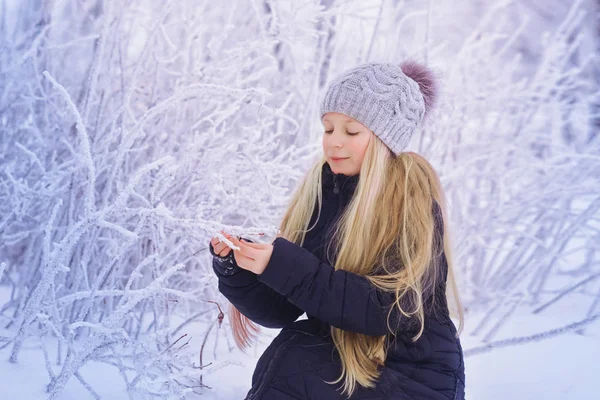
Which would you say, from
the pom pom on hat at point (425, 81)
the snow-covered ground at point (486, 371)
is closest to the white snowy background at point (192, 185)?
the snow-covered ground at point (486, 371)

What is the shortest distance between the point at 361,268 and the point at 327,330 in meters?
0.21

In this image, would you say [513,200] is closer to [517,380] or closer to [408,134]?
[517,380]

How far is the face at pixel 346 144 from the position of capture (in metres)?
1.75

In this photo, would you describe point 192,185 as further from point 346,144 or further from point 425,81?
point 425,81

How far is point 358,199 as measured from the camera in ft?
5.53

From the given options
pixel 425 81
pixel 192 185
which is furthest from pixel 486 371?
pixel 192 185

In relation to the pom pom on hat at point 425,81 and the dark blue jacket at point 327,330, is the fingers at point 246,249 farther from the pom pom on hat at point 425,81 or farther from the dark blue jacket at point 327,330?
the pom pom on hat at point 425,81

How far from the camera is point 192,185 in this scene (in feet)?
7.38

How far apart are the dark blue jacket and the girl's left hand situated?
16 millimetres

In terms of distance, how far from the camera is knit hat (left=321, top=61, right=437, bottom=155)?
68.2 inches

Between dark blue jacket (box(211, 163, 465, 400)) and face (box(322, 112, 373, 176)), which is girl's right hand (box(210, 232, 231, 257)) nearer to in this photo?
dark blue jacket (box(211, 163, 465, 400))

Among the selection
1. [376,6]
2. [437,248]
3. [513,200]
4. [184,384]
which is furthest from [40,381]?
[513,200]

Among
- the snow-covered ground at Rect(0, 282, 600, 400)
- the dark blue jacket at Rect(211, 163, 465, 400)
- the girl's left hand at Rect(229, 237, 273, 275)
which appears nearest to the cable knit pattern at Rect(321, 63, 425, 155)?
the dark blue jacket at Rect(211, 163, 465, 400)

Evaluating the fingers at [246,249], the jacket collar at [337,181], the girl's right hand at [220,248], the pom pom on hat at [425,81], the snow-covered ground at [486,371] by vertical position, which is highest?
the pom pom on hat at [425,81]
